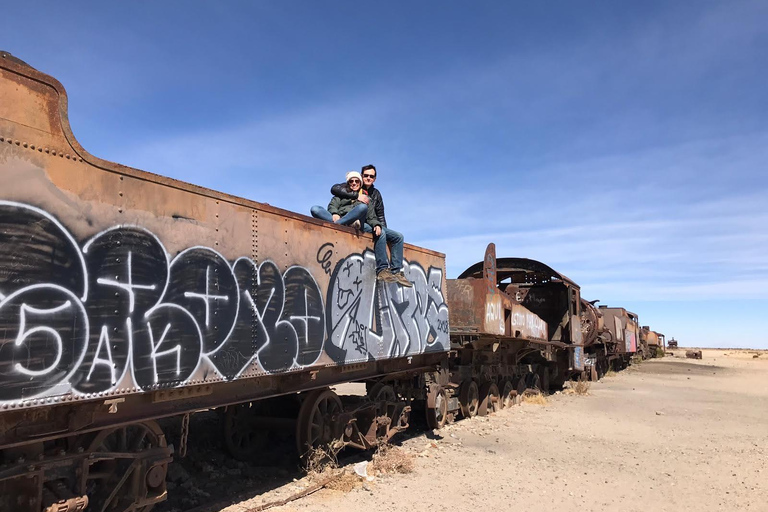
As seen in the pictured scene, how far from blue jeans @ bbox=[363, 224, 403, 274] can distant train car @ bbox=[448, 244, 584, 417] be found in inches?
174

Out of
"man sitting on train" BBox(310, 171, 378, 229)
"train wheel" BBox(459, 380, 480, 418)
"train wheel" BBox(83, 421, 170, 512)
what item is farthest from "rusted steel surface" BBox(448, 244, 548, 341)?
"train wheel" BBox(83, 421, 170, 512)

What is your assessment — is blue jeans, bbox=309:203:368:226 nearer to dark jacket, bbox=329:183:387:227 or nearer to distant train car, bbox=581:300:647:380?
dark jacket, bbox=329:183:387:227

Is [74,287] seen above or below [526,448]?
above

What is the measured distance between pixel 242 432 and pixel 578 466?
16.3ft

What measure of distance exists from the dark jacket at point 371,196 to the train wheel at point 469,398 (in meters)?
6.52

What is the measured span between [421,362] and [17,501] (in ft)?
22.2

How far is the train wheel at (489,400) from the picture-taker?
43.6 ft

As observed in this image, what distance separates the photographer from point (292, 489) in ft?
21.1

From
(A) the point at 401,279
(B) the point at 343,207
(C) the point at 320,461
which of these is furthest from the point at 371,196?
(C) the point at 320,461

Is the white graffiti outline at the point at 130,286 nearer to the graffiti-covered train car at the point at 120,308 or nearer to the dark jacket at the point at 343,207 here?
the graffiti-covered train car at the point at 120,308

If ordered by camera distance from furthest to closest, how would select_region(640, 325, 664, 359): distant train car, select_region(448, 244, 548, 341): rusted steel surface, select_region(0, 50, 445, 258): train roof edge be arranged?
select_region(640, 325, 664, 359): distant train car, select_region(448, 244, 548, 341): rusted steel surface, select_region(0, 50, 445, 258): train roof edge

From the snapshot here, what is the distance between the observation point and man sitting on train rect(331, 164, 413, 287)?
734 cm

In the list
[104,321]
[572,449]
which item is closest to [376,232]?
[104,321]

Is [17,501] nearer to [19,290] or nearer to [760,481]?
[19,290]
